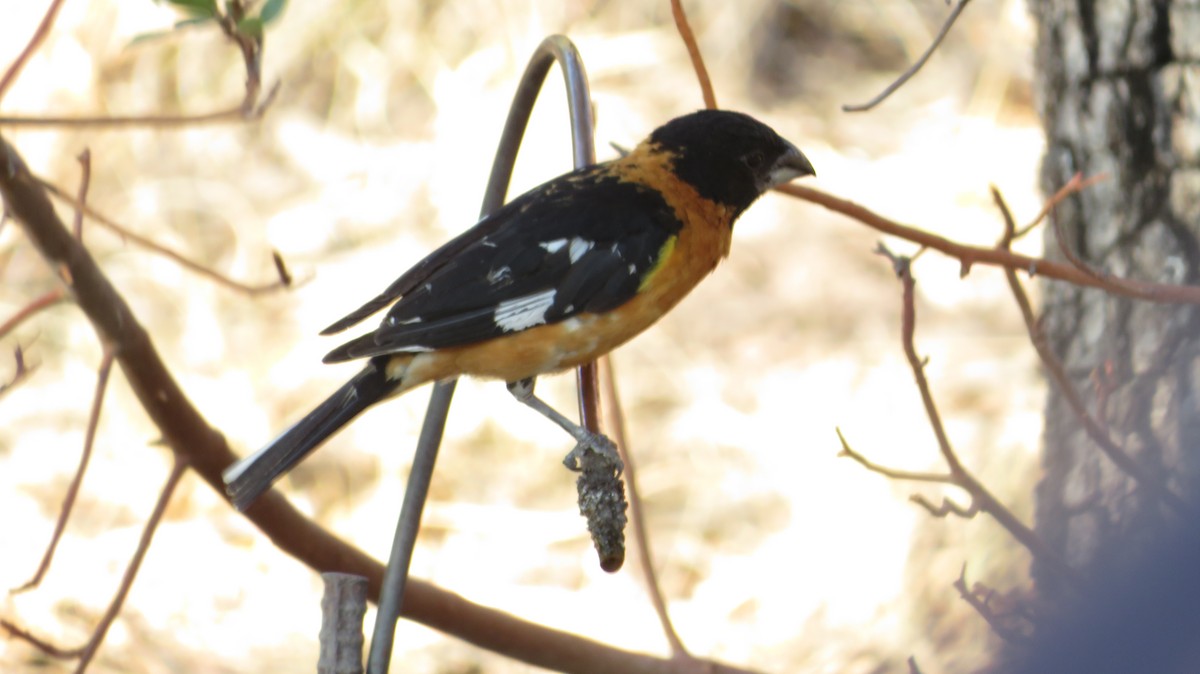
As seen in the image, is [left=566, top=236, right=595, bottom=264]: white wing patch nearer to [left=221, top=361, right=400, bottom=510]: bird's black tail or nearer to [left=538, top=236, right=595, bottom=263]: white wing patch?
[left=538, top=236, right=595, bottom=263]: white wing patch

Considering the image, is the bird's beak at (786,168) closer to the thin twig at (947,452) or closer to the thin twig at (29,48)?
the thin twig at (947,452)

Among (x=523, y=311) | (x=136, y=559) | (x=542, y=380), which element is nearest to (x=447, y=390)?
(x=523, y=311)

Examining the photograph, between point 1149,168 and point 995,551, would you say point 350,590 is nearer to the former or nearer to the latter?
point 1149,168

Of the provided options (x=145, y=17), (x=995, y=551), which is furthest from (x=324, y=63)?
(x=995, y=551)

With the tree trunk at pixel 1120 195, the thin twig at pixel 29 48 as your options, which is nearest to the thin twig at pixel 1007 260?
the tree trunk at pixel 1120 195

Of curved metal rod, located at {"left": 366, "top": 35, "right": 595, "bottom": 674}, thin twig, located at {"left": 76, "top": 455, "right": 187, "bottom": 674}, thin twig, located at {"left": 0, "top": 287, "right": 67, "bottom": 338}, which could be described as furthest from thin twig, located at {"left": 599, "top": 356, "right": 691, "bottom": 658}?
thin twig, located at {"left": 0, "top": 287, "right": 67, "bottom": 338}

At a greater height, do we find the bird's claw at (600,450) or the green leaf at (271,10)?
the green leaf at (271,10)

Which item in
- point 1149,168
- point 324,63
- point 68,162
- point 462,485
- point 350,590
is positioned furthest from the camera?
point 324,63
